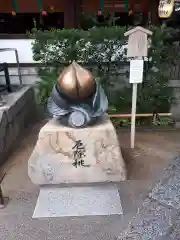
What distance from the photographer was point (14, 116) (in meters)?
3.83

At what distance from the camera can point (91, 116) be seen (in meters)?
2.53

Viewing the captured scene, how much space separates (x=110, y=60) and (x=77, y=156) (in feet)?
8.37

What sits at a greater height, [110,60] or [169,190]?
[110,60]

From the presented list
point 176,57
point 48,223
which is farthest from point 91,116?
point 176,57

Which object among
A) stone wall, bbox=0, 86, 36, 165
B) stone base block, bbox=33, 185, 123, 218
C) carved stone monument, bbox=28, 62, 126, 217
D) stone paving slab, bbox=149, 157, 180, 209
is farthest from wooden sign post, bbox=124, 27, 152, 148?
stone paving slab, bbox=149, 157, 180, 209

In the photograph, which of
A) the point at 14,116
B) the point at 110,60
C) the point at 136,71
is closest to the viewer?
the point at 136,71

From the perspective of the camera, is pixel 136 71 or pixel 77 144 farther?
pixel 136 71

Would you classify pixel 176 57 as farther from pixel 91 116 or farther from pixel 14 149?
pixel 14 149

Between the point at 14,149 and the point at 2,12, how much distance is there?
12.6 ft

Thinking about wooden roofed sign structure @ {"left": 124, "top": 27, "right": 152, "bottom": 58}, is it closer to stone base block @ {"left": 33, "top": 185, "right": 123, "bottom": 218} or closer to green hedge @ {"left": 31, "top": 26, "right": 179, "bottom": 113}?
green hedge @ {"left": 31, "top": 26, "right": 179, "bottom": 113}

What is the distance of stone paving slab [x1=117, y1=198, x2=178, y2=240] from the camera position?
996 millimetres

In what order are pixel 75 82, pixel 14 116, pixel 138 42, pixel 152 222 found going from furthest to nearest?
pixel 14 116, pixel 138 42, pixel 75 82, pixel 152 222

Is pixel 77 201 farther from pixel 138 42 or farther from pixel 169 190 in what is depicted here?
pixel 138 42

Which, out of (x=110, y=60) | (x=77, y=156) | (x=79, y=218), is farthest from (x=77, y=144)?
(x=110, y=60)
